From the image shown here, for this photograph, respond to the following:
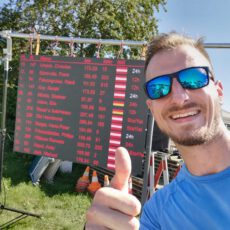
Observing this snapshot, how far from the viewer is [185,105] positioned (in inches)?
60.4

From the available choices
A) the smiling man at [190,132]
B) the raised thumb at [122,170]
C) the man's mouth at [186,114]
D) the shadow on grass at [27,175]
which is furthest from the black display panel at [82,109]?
the shadow on grass at [27,175]

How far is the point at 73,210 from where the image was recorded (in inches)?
218

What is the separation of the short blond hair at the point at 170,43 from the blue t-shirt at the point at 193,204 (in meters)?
0.63

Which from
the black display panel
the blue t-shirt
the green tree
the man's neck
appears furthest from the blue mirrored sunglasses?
the green tree

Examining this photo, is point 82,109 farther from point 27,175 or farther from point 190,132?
point 27,175

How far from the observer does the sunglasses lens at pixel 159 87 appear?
5.24 feet

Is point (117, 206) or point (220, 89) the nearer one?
point (117, 206)

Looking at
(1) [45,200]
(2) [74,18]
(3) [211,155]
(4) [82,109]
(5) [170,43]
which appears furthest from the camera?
(2) [74,18]

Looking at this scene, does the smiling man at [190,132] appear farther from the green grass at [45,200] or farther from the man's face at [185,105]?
the green grass at [45,200]

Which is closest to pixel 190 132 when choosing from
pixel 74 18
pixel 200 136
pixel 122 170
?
pixel 200 136

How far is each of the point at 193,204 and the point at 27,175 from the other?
6121mm

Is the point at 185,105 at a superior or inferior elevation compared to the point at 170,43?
inferior

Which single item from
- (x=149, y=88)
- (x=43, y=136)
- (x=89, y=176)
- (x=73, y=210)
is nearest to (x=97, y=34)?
(x=89, y=176)

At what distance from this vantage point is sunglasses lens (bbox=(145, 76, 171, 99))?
1.60m
